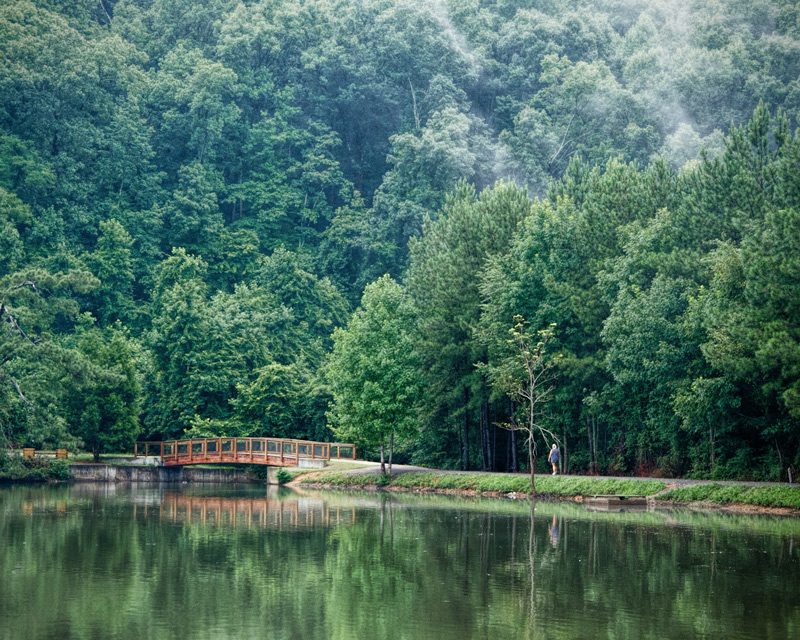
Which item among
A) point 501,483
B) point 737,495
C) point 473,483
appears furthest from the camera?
point 473,483

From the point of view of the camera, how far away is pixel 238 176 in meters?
91.6

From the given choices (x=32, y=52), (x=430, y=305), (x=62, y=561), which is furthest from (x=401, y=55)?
(x=62, y=561)

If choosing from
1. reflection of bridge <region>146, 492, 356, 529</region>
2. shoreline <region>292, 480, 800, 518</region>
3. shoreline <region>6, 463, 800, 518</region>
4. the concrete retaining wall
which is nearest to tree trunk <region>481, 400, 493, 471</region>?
shoreline <region>6, 463, 800, 518</region>

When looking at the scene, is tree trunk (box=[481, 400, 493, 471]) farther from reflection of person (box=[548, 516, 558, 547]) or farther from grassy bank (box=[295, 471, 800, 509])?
reflection of person (box=[548, 516, 558, 547])

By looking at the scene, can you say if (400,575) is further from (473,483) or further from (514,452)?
(514,452)

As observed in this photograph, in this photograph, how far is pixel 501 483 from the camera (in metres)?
40.5

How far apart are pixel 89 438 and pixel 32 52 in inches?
1496

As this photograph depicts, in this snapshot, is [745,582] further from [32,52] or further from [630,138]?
[32,52]

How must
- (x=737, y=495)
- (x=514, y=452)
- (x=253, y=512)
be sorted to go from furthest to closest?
(x=514, y=452) → (x=253, y=512) → (x=737, y=495)

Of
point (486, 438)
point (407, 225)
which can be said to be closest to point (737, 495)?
point (486, 438)

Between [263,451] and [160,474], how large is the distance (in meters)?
6.09

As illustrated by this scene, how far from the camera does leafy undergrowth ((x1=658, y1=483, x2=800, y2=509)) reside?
31.5 meters

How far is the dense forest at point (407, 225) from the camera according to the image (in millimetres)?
37656

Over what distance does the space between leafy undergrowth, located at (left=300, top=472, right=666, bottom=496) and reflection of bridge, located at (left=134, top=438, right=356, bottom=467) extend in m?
3.12
